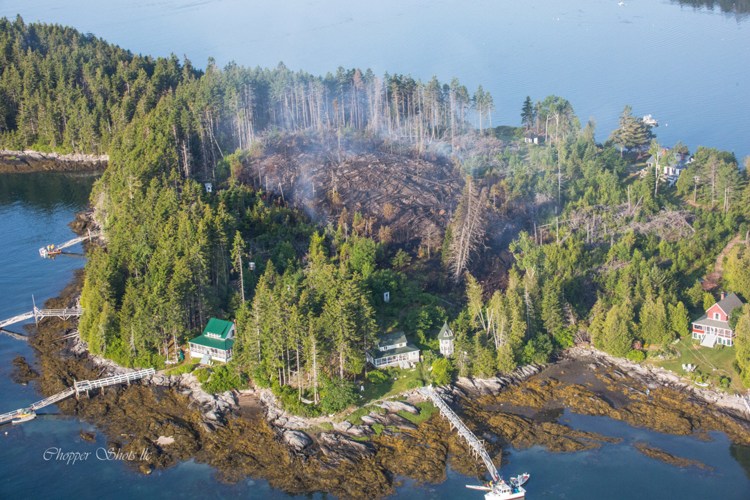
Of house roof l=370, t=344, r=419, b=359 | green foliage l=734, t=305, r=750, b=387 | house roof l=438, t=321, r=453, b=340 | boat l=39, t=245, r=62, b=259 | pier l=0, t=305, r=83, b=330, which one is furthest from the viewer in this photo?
boat l=39, t=245, r=62, b=259

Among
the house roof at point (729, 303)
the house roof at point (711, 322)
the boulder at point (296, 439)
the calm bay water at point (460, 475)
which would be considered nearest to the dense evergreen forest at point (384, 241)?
the house roof at point (711, 322)

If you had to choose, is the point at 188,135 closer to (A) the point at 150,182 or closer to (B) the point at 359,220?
(A) the point at 150,182

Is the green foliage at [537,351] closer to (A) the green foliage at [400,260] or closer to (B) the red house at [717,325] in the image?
(B) the red house at [717,325]

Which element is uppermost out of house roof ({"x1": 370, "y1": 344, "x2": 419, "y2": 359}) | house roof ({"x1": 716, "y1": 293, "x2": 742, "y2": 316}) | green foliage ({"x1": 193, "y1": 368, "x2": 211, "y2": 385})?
house roof ({"x1": 716, "y1": 293, "x2": 742, "y2": 316})

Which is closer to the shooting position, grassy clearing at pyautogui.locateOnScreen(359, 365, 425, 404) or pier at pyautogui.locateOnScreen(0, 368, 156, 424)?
pier at pyautogui.locateOnScreen(0, 368, 156, 424)

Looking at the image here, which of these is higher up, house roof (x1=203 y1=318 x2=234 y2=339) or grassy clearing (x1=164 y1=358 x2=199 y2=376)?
house roof (x1=203 y1=318 x2=234 y2=339)

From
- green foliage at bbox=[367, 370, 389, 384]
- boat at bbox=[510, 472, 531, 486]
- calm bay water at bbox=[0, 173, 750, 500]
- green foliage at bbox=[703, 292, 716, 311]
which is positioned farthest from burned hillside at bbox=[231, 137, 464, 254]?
boat at bbox=[510, 472, 531, 486]

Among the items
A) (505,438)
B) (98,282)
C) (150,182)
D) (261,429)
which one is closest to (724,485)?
(505,438)

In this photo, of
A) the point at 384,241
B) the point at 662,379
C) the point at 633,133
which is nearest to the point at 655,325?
the point at 662,379

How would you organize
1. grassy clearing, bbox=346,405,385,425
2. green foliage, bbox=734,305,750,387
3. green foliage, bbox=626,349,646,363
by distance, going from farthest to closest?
green foliage, bbox=626,349,646,363 < green foliage, bbox=734,305,750,387 < grassy clearing, bbox=346,405,385,425

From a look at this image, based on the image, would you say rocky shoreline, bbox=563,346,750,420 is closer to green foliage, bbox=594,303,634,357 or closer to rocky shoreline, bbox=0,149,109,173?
green foliage, bbox=594,303,634,357
